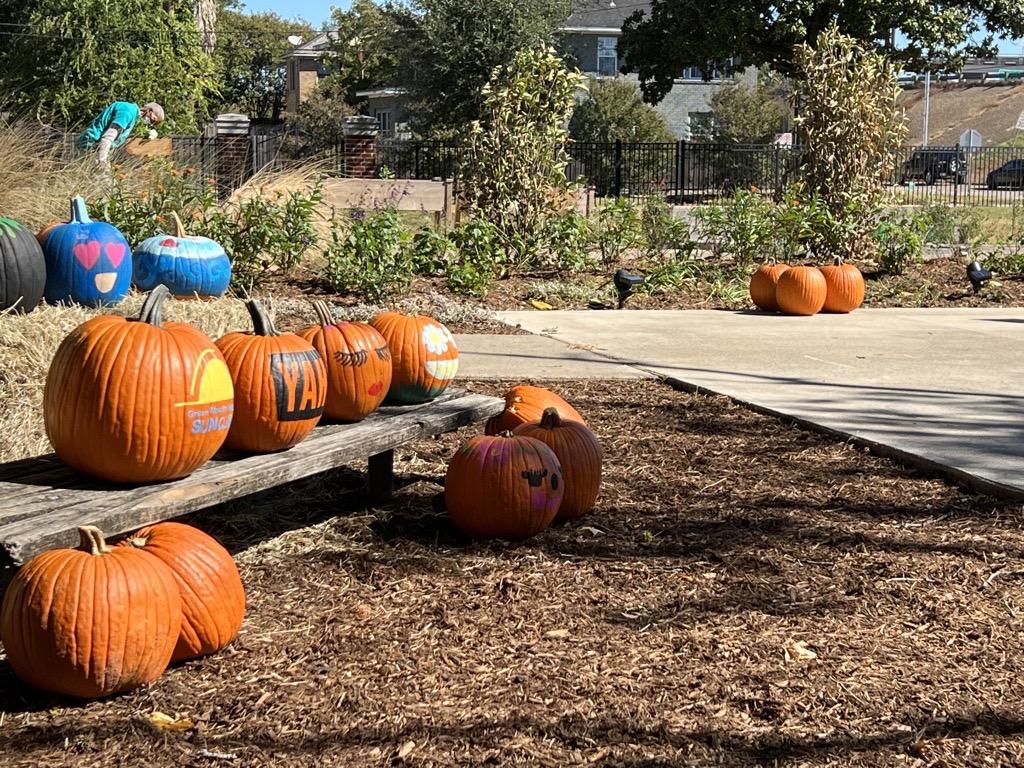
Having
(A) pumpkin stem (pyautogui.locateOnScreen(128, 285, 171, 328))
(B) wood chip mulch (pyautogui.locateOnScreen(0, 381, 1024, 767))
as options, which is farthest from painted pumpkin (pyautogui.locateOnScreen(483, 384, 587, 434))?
(A) pumpkin stem (pyautogui.locateOnScreen(128, 285, 171, 328))

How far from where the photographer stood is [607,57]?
183ft

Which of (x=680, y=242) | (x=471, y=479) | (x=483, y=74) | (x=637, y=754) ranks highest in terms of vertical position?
(x=483, y=74)

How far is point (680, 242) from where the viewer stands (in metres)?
12.1

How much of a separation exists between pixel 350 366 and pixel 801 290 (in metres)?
6.43

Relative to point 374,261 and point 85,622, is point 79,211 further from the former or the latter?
point 85,622

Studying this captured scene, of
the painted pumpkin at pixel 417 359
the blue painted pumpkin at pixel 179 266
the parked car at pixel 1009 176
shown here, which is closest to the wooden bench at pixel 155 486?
the painted pumpkin at pixel 417 359

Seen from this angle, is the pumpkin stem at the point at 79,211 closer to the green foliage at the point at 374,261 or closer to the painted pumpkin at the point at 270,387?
the painted pumpkin at the point at 270,387

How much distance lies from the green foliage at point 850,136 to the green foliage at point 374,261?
5.09 metres

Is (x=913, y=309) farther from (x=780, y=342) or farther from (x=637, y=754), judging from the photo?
(x=637, y=754)

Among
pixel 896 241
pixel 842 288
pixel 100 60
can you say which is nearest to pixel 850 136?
pixel 896 241

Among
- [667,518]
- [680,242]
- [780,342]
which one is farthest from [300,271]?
[667,518]

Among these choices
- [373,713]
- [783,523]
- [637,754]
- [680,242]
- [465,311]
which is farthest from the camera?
[680,242]

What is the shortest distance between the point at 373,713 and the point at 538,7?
35559 mm

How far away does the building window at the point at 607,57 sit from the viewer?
55312mm
